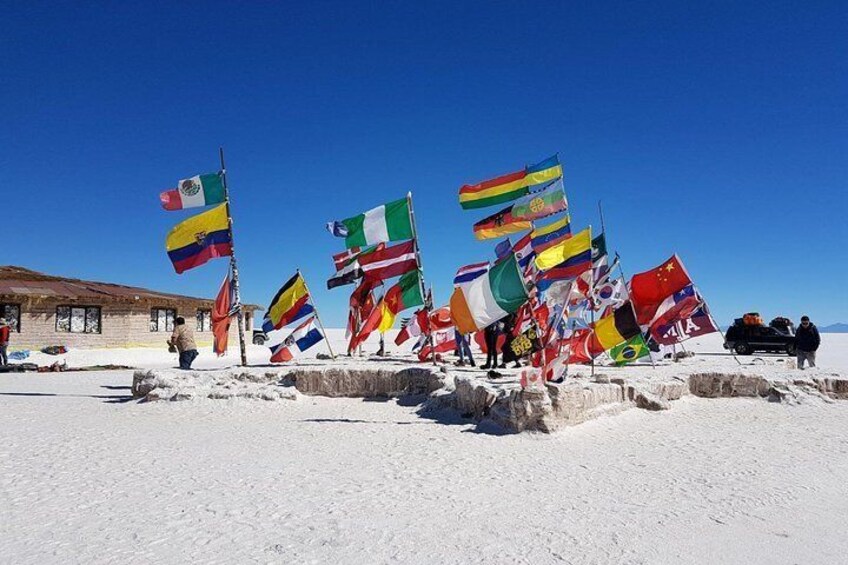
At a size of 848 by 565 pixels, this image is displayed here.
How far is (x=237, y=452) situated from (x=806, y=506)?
6.39 metres

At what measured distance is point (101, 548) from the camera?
13.7ft

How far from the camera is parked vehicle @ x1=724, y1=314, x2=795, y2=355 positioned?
2559 centimetres

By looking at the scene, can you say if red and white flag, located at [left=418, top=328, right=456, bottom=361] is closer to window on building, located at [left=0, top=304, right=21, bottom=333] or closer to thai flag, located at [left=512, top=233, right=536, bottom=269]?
thai flag, located at [left=512, top=233, right=536, bottom=269]

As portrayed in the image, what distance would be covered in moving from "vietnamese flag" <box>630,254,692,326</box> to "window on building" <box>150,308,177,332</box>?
987 inches

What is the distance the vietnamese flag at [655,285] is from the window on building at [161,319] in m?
25.1

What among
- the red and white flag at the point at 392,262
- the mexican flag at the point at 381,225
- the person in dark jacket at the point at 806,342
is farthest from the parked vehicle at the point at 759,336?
the mexican flag at the point at 381,225

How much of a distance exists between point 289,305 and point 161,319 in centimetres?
1836

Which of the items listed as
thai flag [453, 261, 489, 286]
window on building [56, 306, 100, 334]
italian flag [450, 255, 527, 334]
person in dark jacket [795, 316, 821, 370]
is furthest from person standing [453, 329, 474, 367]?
window on building [56, 306, 100, 334]

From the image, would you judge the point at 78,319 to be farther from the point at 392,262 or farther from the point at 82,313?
the point at 392,262

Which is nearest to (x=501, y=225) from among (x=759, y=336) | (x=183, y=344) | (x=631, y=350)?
(x=631, y=350)

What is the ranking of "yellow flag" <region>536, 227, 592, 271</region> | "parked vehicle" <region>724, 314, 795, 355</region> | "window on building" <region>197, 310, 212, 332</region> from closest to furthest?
1. "yellow flag" <region>536, 227, 592, 271</region>
2. "parked vehicle" <region>724, 314, 795, 355</region>
3. "window on building" <region>197, 310, 212, 332</region>

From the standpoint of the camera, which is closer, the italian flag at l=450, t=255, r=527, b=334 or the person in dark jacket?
the italian flag at l=450, t=255, r=527, b=334

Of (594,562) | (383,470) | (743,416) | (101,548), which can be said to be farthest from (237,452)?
(743,416)

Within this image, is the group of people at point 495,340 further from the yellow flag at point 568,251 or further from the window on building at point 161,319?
the window on building at point 161,319
